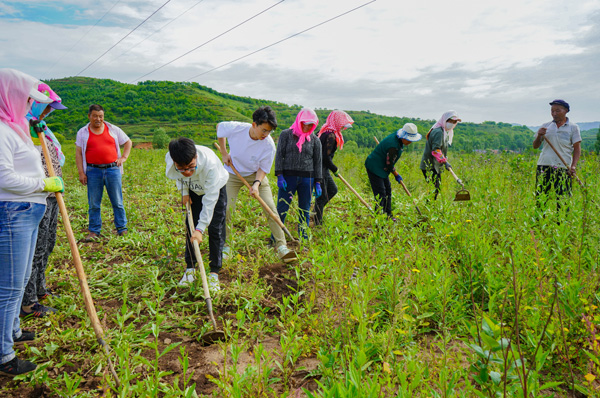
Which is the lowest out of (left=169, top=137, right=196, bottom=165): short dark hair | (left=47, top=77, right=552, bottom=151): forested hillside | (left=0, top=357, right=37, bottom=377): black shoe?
(left=0, top=357, right=37, bottom=377): black shoe

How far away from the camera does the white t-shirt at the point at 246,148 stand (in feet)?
12.7

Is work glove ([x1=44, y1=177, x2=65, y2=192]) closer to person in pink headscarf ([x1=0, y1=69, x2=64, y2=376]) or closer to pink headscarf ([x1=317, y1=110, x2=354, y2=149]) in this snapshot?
person in pink headscarf ([x1=0, y1=69, x2=64, y2=376])

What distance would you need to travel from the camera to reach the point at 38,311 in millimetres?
2797

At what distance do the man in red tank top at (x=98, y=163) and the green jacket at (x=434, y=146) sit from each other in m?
4.23

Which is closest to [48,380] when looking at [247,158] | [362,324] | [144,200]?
[362,324]

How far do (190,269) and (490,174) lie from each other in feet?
18.7

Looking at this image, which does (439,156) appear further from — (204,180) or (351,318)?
(351,318)

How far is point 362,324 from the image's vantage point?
1.89m

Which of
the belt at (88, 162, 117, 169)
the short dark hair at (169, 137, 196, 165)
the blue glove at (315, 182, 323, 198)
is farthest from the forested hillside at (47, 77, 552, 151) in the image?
the short dark hair at (169, 137, 196, 165)

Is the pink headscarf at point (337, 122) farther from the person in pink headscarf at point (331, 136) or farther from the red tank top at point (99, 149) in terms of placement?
the red tank top at point (99, 149)

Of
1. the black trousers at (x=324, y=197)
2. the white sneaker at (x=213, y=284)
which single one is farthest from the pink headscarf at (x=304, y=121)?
the white sneaker at (x=213, y=284)

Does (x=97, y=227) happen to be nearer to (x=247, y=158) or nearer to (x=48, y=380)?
(x=247, y=158)

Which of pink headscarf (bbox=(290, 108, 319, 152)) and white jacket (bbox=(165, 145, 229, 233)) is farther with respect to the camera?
pink headscarf (bbox=(290, 108, 319, 152))

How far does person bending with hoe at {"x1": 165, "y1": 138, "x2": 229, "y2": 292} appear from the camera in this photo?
2.80m
